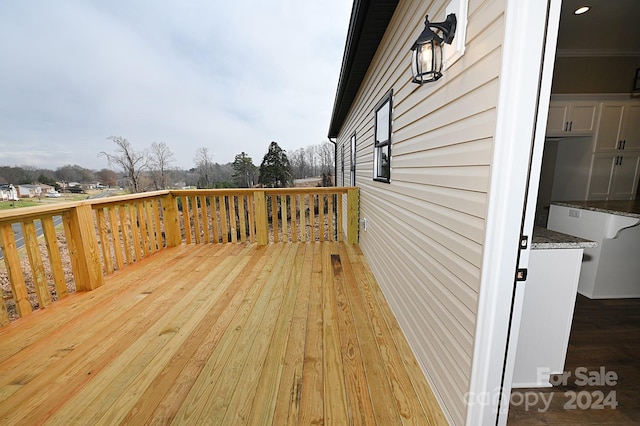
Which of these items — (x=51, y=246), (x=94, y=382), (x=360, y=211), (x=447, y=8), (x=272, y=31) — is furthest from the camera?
(x=272, y=31)

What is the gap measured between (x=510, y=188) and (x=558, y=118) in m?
4.06

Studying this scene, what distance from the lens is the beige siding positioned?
1010 mm

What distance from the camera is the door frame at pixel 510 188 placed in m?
0.81

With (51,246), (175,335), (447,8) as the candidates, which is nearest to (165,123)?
(51,246)

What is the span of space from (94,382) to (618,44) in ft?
21.1

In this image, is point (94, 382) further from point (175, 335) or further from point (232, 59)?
point (232, 59)

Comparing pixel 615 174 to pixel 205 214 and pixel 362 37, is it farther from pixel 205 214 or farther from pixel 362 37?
pixel 205 214

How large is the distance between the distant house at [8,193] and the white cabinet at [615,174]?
6.88 metres

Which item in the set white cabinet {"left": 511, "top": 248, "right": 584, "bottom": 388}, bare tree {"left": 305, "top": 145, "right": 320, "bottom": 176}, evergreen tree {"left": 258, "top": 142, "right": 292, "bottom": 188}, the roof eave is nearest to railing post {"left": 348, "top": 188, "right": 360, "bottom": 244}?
the roof eave

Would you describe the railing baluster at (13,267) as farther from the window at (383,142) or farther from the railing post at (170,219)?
the window at (383,142)

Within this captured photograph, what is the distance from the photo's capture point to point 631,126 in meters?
3.43

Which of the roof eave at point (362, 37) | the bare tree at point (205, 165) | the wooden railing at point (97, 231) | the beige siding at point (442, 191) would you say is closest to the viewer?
the beige siding at point (442, 191)

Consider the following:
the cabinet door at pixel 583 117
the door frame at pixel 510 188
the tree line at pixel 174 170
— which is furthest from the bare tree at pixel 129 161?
the cabinet door at pixel 583 117

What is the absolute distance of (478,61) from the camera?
102cm
